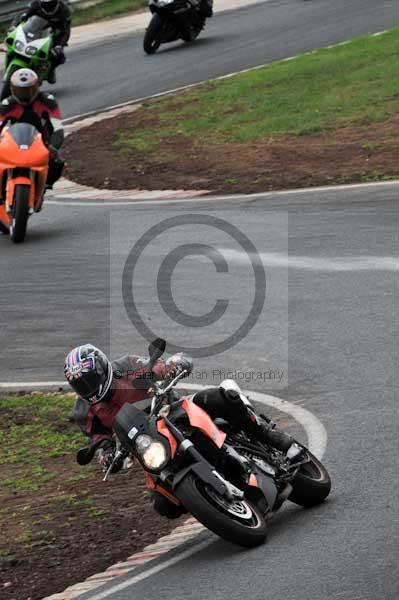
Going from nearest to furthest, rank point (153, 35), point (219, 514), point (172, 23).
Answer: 1. point (219, 514)
2. point (153, 35)
3. point (172, 23)

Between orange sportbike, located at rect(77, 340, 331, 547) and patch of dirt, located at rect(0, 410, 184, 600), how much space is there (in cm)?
71

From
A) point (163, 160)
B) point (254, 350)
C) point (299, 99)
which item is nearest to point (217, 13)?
point (299, 99)

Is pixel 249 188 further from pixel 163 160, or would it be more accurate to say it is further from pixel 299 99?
pixel 299 99

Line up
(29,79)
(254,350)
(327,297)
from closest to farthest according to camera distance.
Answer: (254,350), (327,297), (29,79)

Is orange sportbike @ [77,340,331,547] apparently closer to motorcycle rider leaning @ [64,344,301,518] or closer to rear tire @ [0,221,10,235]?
motorcycle rider leaning @ [64,344,301,518]

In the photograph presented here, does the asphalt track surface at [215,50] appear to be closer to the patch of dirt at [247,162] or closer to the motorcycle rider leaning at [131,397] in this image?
the patch of dirt at [247,162]

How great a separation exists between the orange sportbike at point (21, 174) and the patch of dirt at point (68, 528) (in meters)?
6.55

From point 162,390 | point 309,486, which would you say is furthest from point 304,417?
point 162,390

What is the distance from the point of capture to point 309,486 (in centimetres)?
817

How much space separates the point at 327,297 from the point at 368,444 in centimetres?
395

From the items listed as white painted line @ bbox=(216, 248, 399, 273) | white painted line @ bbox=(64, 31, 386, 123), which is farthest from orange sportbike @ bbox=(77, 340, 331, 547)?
white painted line @ bbox=(64, 31, 386, 123)

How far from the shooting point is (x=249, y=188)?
58.7 ft

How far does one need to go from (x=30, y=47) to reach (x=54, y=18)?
5.17ft

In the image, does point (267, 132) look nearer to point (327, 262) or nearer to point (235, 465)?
point (327, 262)
